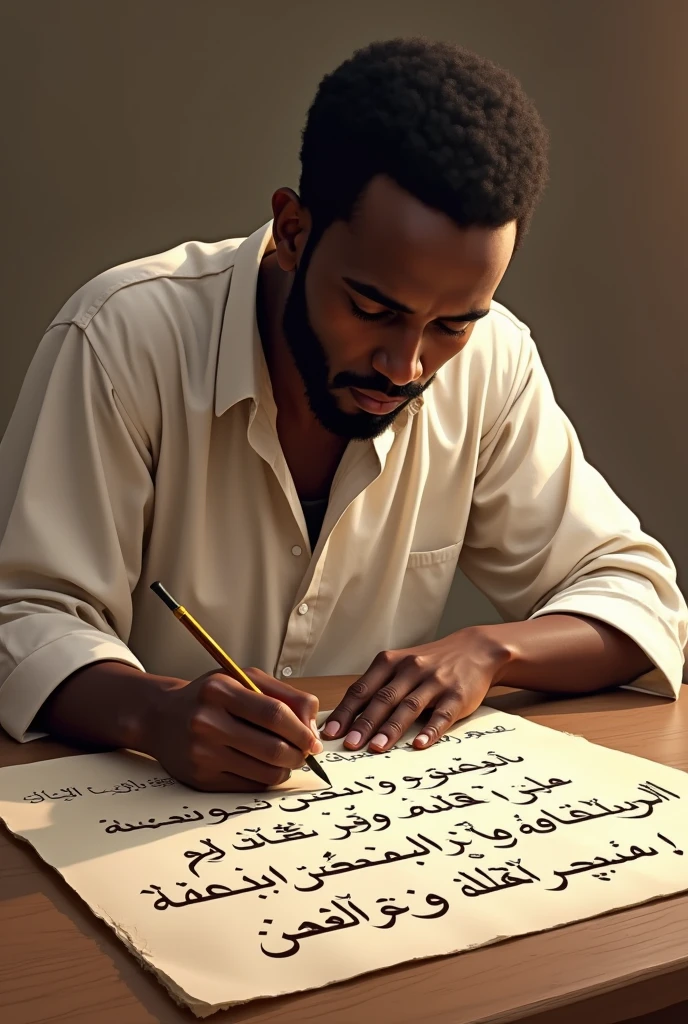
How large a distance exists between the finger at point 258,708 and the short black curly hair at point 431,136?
→ 57 cm

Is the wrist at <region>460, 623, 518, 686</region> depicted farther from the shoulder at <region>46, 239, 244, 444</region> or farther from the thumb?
the shoulder at <region>46, 239, 244, 444</region>

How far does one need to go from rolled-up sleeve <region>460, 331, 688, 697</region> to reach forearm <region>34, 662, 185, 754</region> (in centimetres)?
60

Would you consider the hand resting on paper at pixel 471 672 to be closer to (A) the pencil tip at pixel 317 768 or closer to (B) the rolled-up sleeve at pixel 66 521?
(A) the pencil tip at pixel 317 768

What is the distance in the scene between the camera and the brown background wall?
2566mm

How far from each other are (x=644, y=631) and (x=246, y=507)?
57cm

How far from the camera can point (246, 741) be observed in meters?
1.03

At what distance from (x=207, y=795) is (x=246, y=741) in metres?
0.06

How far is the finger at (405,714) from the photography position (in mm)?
1173

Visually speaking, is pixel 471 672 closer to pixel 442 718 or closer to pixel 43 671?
pixel 442 718

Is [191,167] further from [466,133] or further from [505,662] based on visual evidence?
[505,662]

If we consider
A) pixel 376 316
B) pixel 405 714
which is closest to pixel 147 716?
pixel 405 714

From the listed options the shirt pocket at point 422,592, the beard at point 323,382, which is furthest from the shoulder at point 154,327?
the shirt pocket at point 422,592

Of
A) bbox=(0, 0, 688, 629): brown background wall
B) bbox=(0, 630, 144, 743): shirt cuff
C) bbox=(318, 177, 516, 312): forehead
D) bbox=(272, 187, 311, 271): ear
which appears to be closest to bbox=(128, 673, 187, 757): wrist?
bbox=(0, 630, 144, 743): shirt cuff

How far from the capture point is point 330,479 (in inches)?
65.3
